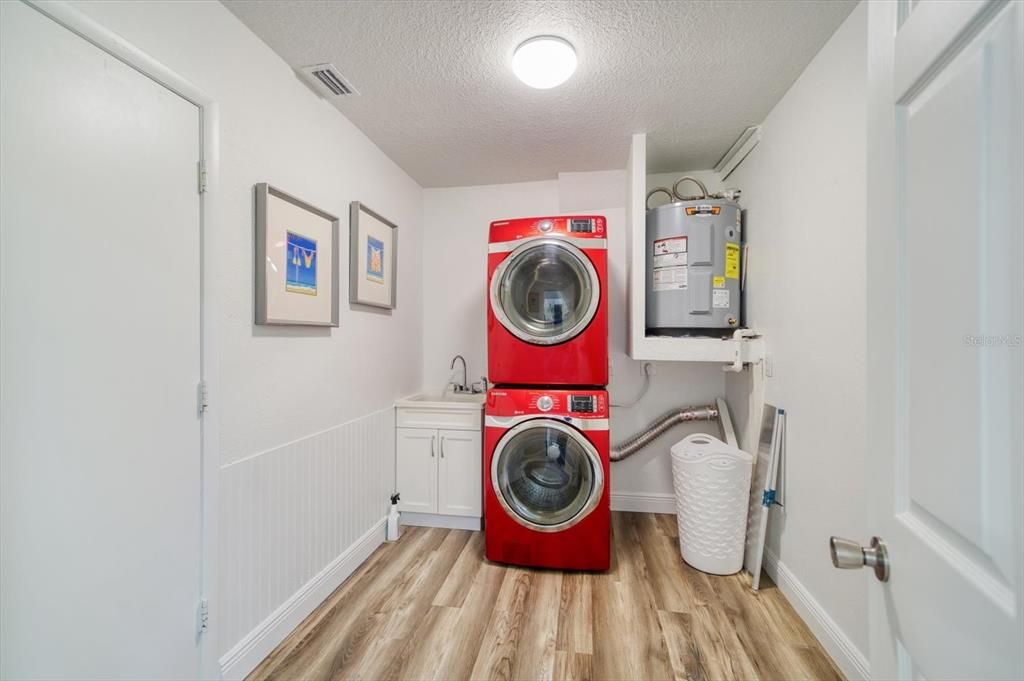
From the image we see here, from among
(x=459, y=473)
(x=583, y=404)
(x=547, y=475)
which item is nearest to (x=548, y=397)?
(x=583, y=404)

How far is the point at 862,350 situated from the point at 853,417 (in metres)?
0.25

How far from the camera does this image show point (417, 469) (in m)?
2.52

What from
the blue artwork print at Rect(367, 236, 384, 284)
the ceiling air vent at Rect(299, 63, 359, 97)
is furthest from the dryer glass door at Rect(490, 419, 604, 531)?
the ceiling air vent at Rect(299, 63, 359, 97)

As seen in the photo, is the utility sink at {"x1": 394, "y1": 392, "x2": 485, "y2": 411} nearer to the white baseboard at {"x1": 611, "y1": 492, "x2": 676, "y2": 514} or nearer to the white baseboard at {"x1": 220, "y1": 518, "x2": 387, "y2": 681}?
the white baseboard at {"x1": 220, "y1": 518, "x2": 387, "y2": 681}

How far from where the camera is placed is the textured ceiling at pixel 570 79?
1.39 metres

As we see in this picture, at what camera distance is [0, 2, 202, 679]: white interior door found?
0.86 m

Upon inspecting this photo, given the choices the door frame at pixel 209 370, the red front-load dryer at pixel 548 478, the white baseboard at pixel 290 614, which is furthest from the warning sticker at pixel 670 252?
Answer: the white baseboard at pixel 290 614

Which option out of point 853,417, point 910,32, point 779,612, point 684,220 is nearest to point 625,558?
point 779,612

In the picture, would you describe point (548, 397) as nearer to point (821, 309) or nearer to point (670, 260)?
point (670, 260)

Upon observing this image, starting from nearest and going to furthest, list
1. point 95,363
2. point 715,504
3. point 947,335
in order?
point 947,335
point 95,363
point 715,504

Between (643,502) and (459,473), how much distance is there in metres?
1.36

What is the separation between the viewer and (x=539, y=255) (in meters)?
2.23

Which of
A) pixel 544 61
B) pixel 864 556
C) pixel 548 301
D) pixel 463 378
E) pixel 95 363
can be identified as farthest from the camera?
pixel 463 378

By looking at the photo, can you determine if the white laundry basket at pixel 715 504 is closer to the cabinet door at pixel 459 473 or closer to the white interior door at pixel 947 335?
the cabinet door at pixel 459 473
